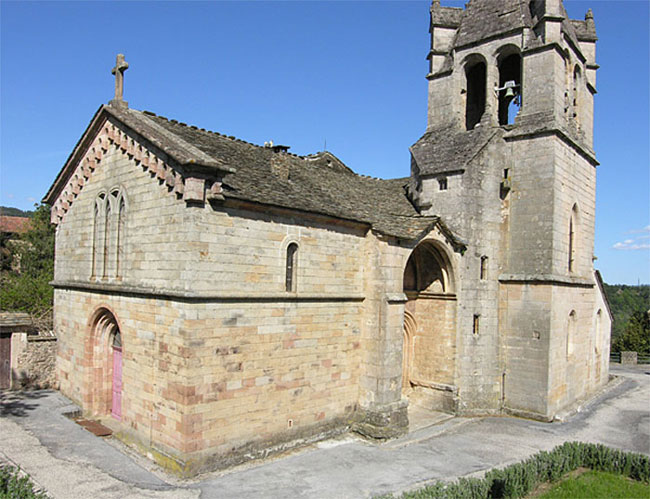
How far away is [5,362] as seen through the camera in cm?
1698

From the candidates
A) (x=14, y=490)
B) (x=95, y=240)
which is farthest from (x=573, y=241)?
(x=14, y=490)

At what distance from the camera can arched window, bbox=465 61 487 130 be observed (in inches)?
800

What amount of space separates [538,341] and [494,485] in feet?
25.0

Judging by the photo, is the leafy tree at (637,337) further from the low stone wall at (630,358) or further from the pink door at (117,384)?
the pink door at (117,384)

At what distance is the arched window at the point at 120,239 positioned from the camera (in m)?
13.5

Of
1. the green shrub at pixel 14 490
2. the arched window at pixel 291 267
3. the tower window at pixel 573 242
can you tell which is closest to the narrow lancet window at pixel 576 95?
the tower window at pixel 573 242

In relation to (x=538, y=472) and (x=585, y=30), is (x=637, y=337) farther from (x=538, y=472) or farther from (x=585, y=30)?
(x=538, y=472)

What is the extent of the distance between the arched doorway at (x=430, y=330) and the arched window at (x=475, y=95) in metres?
6.50

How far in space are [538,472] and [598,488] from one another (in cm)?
122

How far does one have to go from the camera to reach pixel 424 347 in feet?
57.9

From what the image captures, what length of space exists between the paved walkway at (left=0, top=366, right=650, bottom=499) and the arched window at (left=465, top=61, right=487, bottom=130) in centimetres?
1178

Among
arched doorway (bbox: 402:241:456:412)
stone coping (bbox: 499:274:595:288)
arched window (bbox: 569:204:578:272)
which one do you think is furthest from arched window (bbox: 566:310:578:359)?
arched doorway (bbox: 402:241:456:412)

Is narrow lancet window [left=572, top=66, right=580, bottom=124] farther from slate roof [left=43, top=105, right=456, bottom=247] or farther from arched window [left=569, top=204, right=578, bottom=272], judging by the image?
slate roof [left=43, top=105, right=456, bottom=247]

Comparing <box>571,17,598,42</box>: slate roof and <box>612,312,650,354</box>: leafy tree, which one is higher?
<box>571,17,598,42</box>: slate roof
